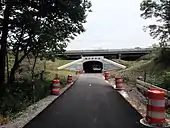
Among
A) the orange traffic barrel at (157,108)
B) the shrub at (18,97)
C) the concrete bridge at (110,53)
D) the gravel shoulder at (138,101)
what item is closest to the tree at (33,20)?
the shrub at (18,97)

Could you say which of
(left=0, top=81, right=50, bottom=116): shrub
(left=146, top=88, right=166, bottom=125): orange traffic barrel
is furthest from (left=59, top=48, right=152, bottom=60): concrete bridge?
(left=146, top=88, right=166, bottom=125): orange traffic barrel

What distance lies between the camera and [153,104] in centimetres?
987

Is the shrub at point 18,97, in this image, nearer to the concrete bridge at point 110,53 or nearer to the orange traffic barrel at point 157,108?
the orange traffic barrel at point 157,108

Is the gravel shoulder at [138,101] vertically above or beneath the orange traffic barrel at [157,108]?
beneath

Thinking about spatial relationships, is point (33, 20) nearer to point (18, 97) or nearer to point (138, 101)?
point (18, 97)

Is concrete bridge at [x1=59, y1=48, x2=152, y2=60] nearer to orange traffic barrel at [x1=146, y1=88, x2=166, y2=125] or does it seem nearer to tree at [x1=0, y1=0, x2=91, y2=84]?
tree at [x1=0, y1=0, x2=91, y2=84]

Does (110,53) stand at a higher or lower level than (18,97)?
lower

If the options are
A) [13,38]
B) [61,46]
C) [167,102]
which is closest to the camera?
[167,102]

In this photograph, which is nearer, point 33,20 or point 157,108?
point 157,108

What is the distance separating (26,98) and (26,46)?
5973 millimetres

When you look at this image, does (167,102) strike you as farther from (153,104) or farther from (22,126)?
(22,126)

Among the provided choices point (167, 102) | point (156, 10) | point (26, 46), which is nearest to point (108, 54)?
point (156, 10)

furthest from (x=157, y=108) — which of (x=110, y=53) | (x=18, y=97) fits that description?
(x=110, y=53)

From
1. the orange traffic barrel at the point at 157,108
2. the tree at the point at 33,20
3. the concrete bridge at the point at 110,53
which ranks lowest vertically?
the concrete bridge at the point at 110,53
